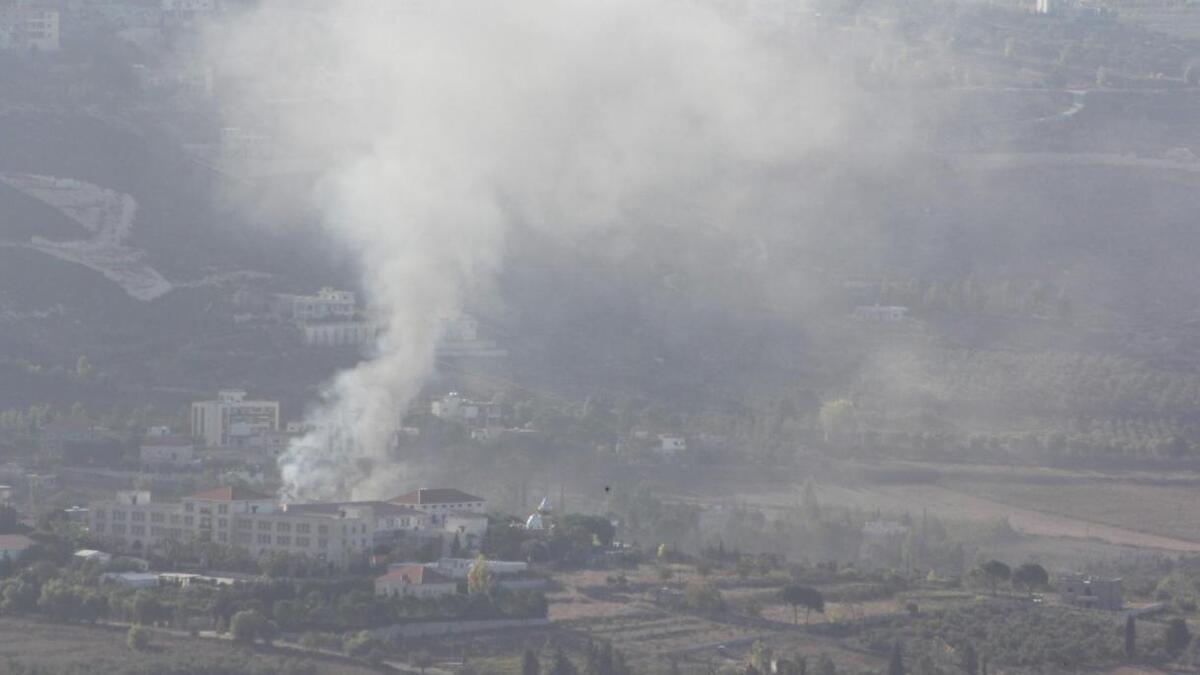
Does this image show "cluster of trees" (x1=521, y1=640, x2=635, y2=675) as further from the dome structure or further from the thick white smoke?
the thick white smoke

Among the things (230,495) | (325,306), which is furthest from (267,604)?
(325,306)

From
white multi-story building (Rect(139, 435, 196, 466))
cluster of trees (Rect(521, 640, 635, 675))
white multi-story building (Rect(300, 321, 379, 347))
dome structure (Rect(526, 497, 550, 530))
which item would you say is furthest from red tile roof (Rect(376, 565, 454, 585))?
white multi-story building (Rect(300, 321, 379, 347))

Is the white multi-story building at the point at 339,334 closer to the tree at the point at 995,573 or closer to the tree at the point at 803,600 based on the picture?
the tree at the point at 995,573

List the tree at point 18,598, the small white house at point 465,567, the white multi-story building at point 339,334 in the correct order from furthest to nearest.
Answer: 1. the white multi-story building at point 339,334
2. the small white house at point 465,567
3. the tree at point 18,598

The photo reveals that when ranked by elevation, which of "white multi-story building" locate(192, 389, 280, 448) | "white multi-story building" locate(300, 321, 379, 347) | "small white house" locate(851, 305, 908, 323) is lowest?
"white multi-story building" locate(192, 389, 280, 448)

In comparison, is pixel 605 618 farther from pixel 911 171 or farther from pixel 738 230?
pixel 911 171

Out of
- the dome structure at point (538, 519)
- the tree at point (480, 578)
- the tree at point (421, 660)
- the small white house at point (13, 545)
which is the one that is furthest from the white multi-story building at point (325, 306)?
the tree at point (421, 660)

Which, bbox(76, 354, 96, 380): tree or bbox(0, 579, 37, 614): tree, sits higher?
bbox(76, 354, 96, 380): tree

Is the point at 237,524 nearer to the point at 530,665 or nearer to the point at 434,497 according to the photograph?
the point at 434,497

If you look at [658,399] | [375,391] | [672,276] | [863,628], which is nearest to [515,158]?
[672,276]
